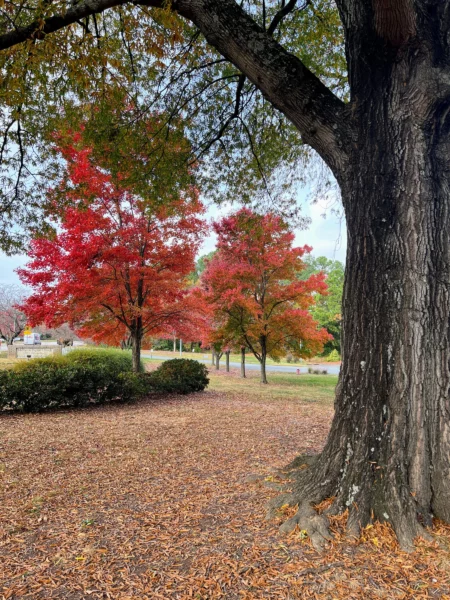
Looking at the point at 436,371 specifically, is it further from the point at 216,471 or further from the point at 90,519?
the point at 90,519

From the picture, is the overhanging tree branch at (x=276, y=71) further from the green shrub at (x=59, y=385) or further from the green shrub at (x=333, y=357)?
the green shrub at (x=333, y=357)

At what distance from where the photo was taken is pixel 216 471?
373cm

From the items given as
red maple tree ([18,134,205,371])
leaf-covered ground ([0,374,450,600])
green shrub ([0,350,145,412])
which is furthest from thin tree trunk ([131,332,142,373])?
leaf-covered ground ([0,374,450,600])

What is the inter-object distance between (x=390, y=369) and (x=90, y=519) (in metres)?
2.47

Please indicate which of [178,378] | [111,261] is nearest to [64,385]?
[111,261]

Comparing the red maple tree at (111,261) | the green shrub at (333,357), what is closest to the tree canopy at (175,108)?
the red maple tree at (111,261)

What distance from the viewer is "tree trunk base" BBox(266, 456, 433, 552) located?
231 centimetres

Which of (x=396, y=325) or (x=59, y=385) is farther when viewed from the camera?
(x=59, y=385)

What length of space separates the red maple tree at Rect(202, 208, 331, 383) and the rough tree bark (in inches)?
375

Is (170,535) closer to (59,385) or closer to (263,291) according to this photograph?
(59,385)

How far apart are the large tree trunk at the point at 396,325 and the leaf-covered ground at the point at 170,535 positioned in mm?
237

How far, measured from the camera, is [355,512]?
2447 millimetres

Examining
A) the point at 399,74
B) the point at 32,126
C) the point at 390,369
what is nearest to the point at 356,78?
the point at 399,74

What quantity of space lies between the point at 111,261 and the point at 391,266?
698 centimetres
